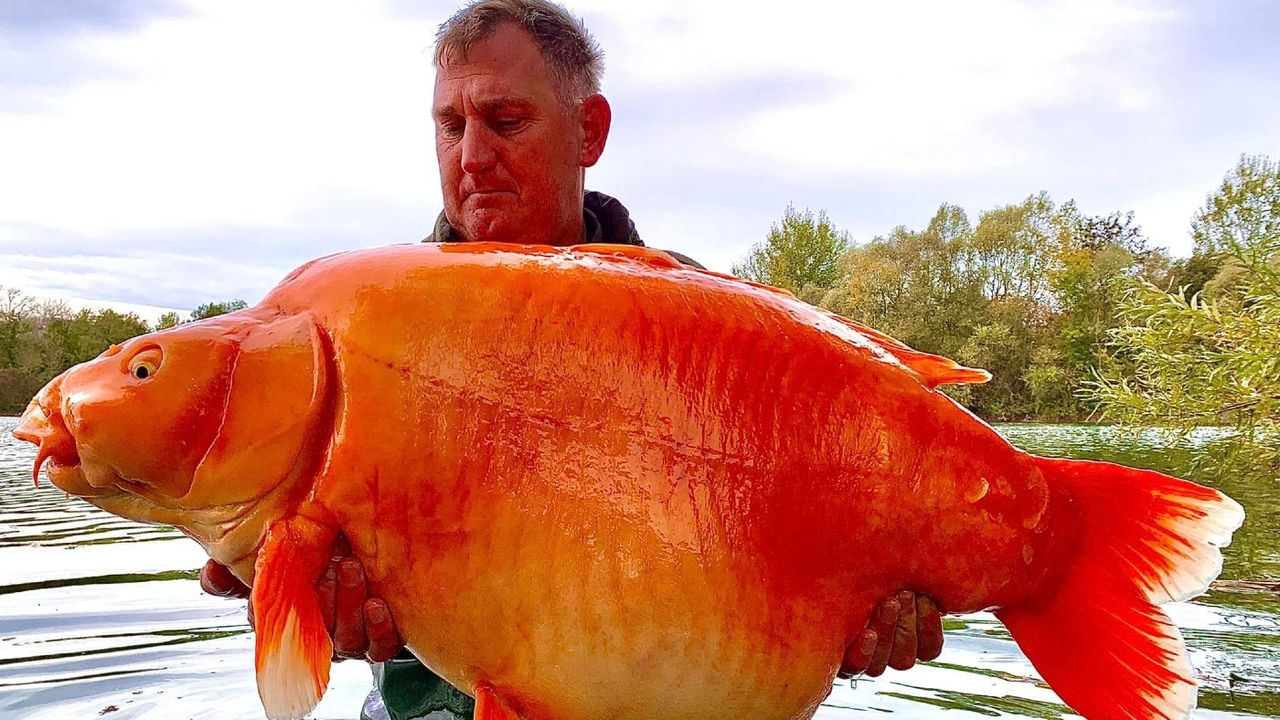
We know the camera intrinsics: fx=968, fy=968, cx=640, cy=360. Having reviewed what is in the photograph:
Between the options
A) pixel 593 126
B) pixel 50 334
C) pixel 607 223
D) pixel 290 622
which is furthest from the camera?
pixel 50 334

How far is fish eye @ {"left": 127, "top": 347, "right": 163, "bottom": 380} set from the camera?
1.71 metres

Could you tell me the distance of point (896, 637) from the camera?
81.1 inches

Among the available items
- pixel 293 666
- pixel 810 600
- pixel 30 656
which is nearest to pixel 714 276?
pixel 810 600

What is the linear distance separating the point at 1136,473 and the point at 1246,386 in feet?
29.6

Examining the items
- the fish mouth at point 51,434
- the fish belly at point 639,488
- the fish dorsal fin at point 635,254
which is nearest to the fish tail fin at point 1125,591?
the fish belly at point 639,488

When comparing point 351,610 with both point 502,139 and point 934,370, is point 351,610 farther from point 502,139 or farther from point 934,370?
point 502,139

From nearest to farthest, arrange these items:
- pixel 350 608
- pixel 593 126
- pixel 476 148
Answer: pixel 350 608
pixel 476 148
pixel 593 126

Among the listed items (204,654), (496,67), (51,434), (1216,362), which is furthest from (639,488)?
(1216,362)

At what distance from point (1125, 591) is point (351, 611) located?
58.9 inches

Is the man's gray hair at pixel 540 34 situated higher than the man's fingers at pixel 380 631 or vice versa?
the man's gray hair at pixel 540 34

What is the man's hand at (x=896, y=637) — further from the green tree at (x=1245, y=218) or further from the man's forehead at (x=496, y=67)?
the green tree at (x=1245, y=218)

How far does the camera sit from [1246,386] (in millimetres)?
9484

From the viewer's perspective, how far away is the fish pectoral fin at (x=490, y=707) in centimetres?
177

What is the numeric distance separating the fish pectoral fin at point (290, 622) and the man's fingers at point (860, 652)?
1024 millimetres
